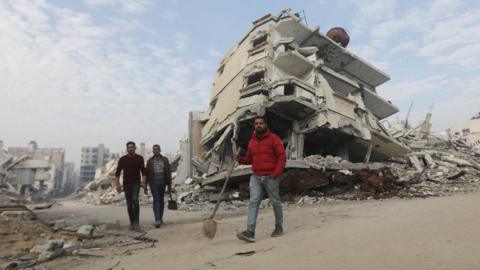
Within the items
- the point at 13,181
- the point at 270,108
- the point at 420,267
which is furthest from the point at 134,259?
the point at 13,181

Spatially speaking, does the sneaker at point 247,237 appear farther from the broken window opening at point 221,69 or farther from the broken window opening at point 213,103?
the broken window opening at point 221,69

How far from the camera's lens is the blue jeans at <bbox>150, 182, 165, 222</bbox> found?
736 cm

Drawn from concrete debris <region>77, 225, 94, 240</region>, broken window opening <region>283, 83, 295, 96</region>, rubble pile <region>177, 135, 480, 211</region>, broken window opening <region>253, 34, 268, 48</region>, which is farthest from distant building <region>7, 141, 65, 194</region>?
concrete debris <region>77, 225, 94, 240</region>

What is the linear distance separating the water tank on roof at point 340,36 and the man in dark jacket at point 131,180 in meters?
20.9

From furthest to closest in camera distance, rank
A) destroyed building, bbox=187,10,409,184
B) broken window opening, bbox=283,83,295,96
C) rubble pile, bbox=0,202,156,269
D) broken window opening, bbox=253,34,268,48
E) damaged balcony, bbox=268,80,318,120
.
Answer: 1. broken window opening, bbox=253,34,268,48
2. broken window opening, bbox=283,83,295,96
3. destroyed building, bbox=187,10,409,184
4. damaged balcony, bbox=268,80,318,120
5. rubble pile, bbox=0,202,156,269

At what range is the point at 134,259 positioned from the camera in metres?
4.17

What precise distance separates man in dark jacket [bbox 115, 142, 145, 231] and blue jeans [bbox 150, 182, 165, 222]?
46 cm

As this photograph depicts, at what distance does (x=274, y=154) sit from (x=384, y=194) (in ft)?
30.6

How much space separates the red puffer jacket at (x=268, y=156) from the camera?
15.4 feet

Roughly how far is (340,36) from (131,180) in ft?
70.0

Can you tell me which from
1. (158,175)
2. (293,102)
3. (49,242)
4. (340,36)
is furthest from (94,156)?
(49,242)

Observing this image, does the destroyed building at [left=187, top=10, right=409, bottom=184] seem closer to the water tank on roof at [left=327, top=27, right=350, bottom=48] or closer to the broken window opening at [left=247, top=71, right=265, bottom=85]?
the broken window opening at [left=247, top=71, right=265, bottom=85]

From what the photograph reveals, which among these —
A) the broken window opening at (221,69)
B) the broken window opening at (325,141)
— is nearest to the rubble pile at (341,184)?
the broken window opening at (325,141)

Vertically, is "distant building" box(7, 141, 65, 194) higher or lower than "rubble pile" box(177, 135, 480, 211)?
higher
